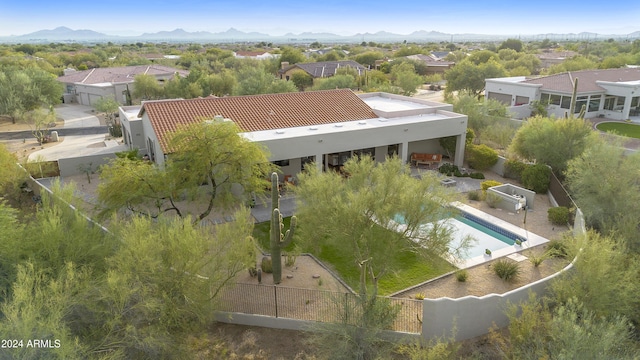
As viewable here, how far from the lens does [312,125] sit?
29125 mm

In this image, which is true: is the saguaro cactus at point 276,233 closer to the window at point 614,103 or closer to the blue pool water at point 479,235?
the blue pool water at point 479,235

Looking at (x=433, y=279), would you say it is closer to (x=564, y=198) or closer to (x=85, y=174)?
(x=564, y=198)

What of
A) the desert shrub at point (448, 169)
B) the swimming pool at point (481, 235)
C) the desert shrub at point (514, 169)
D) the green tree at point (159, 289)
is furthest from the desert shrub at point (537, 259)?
the desert shrub at point (448, 169)

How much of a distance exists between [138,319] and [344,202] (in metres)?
6.84

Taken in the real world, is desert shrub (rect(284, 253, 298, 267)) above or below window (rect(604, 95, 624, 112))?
below

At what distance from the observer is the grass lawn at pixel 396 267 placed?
16.9 metres

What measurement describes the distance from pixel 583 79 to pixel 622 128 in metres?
9.61

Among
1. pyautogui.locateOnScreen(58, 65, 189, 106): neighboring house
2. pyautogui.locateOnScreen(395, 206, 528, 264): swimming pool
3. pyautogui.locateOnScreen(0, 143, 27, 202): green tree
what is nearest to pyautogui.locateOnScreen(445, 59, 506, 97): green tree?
pyautogui.locateOnScreen(58, 65, 189, 106): neighboring house

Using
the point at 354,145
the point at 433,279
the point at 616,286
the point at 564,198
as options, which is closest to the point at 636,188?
the point at 564,198

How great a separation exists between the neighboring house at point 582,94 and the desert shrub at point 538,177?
21285mm

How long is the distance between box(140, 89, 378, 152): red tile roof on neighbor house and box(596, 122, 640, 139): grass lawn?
87.0 feet

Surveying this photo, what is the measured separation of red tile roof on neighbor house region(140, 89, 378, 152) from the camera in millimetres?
27422

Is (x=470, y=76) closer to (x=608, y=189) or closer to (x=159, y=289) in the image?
(x=608, y=189)

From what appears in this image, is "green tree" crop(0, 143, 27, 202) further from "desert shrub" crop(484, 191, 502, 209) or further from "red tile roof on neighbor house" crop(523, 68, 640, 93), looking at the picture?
"red tile roof on neighbor house" crop(523, 68, 640, 93)
